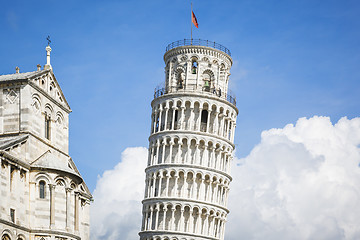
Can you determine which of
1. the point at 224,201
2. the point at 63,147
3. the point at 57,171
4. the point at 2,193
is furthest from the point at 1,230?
the point at 224,201

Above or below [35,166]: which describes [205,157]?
above

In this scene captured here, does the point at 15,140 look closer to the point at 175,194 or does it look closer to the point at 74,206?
the point at 74,206

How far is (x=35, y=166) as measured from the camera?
170 ft

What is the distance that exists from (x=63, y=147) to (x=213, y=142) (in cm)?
3627

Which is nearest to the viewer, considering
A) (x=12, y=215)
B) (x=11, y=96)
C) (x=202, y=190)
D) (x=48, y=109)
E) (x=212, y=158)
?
(x=12, y=215)

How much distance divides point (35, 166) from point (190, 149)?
4169 cm

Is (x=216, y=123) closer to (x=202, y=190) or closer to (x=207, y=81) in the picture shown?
(x=207, y=81)

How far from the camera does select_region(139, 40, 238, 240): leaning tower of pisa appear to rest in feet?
294

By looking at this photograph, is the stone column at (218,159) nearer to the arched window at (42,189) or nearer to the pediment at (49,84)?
the pediment at (49,84)

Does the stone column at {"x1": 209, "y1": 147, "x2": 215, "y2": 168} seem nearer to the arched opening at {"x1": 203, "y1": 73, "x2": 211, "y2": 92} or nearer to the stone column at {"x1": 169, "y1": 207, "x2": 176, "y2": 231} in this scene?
the stone column at {"x1": 169, "y1": 207, "x2": 176, "y2": 231}

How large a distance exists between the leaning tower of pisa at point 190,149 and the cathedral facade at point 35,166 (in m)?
32.1

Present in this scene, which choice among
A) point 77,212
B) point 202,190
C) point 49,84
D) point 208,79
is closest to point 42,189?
point 77,212

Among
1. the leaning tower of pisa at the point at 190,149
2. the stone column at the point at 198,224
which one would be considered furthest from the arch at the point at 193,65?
the stone column at the point at 198,224

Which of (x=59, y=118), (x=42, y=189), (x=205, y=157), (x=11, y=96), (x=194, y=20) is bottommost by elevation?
(x=42, y=189)
